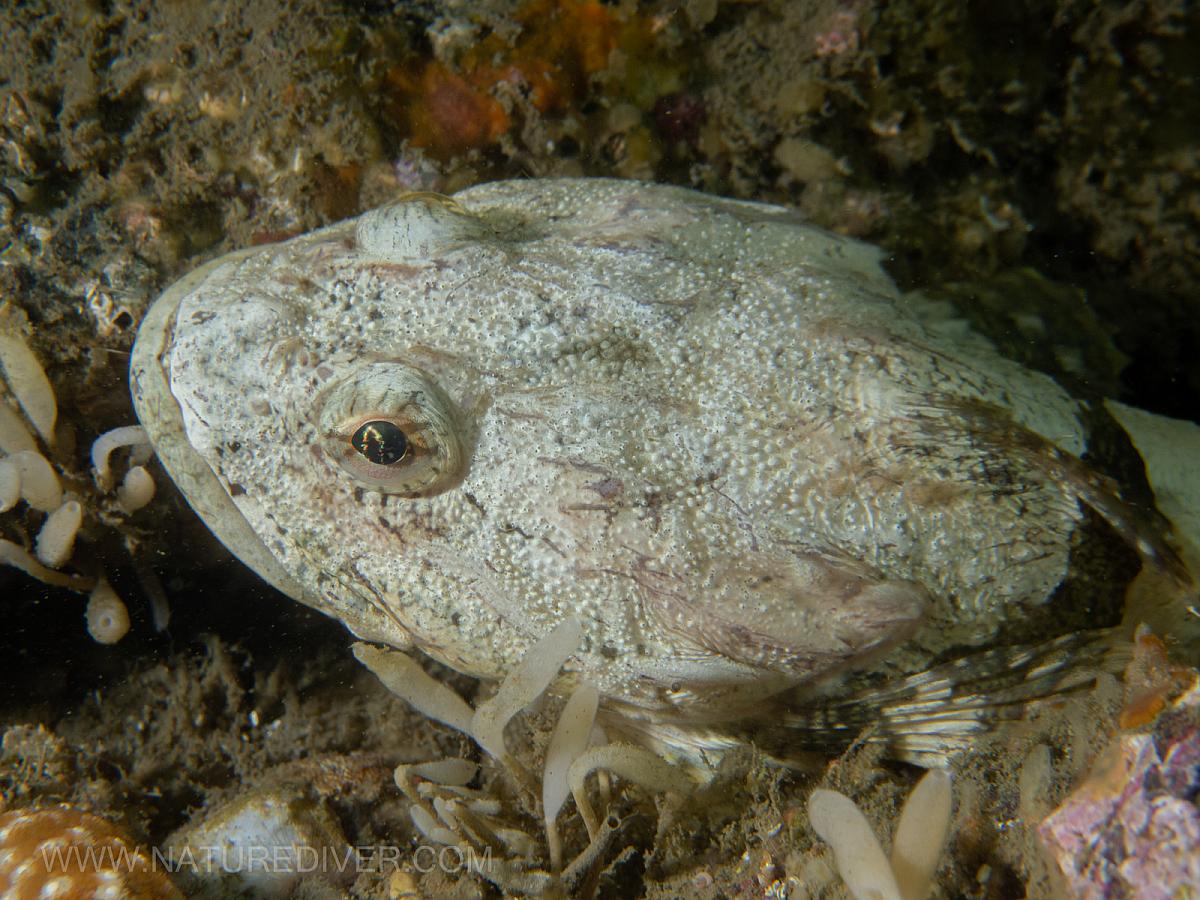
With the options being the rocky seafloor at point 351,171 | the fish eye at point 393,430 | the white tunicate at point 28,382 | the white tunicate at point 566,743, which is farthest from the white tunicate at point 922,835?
the white tunicate at point 28,382

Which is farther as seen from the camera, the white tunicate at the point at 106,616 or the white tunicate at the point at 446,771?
the white tunicate at the point at 106,616

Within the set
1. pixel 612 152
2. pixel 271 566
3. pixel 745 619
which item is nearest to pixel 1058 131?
pixel 612 152

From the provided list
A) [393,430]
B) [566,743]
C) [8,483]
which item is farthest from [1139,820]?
[8,483]

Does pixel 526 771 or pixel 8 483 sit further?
pixel 8 483

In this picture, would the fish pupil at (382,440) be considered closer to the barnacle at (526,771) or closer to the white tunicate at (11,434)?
the barnacle at (526,771)

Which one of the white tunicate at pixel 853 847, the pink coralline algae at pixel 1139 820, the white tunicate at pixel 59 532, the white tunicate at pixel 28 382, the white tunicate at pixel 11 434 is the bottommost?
the white tunicate at pixel 59 532

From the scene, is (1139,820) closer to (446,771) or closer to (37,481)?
(446,771)
